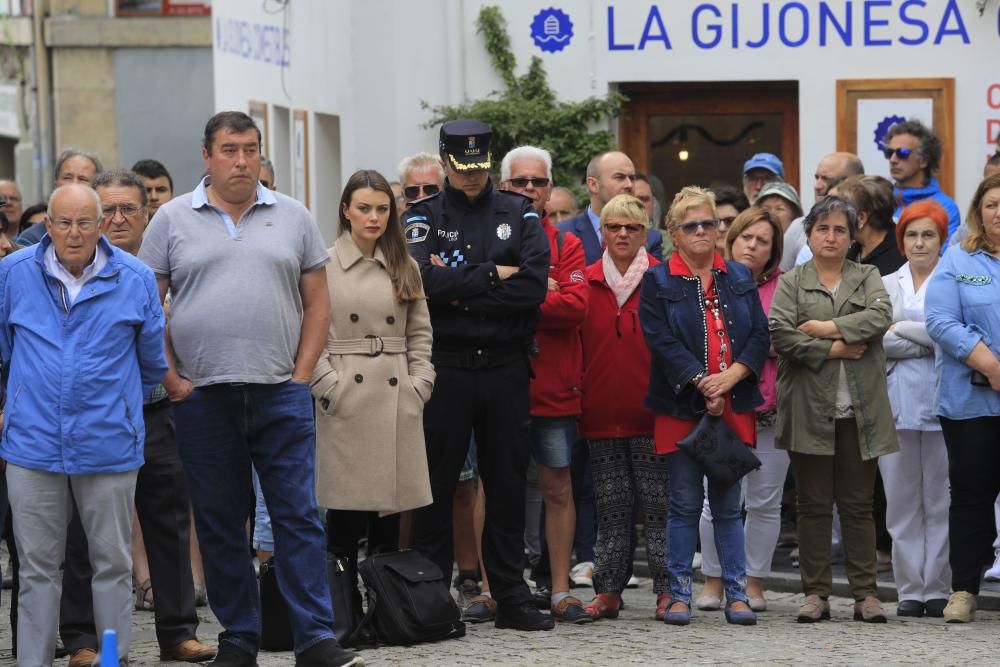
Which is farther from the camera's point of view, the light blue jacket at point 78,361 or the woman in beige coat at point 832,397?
the woman in beige coat at point 832,397

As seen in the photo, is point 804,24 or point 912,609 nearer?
point 912,609

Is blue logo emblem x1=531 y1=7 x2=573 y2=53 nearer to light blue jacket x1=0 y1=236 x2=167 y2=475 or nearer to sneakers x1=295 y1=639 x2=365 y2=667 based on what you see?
light blue jacket x1=0 y1=236 x2=167 y2=475

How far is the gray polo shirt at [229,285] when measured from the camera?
7.65 m

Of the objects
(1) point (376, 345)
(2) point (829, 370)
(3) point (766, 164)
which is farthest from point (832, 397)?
(3) point (766, 164)

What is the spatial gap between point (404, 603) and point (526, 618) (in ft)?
2.14

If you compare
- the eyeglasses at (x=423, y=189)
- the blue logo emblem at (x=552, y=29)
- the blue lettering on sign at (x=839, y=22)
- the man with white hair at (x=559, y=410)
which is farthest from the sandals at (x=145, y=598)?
the blue lettering on sign at (x=839, y=22)

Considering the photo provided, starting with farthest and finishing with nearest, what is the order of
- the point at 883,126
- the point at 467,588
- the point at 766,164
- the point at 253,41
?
1. the point at 253,41
2. the point at 883,126
3. the point at 766,164
4. the point at 467,588

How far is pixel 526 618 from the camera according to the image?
29.2 feet

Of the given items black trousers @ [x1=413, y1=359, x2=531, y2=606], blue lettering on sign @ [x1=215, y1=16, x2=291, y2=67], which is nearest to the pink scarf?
black trousers @ [x1=413, y1=359, x2=531, y2=606]

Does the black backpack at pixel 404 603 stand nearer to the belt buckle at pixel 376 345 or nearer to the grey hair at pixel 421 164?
the belt buckle at pixel 376 345

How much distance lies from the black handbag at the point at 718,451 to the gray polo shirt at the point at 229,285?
2098mm

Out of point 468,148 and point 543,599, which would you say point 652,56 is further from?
point 543,599

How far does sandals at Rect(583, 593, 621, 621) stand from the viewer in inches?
367

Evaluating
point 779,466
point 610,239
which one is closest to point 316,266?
point 610,239
